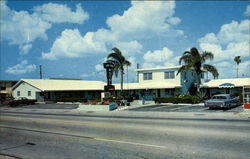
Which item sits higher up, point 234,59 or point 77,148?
point 234,59

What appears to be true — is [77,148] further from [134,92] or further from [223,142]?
[134,92]

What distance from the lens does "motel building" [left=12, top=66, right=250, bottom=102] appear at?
3900cm

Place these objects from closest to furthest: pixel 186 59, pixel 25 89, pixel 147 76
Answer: pixel 186 59 < pixel 147 76 < pixel 25 89

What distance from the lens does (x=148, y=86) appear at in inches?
1580

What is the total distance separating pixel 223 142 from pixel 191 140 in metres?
1.20

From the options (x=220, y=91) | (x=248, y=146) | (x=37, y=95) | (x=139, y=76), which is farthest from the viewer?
(x=37, y=95)

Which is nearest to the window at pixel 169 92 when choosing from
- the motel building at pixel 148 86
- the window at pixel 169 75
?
the motel building at pixel 148 86

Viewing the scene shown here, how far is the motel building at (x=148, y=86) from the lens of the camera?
39.0m

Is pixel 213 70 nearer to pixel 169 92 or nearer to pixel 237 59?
pixel 169 92

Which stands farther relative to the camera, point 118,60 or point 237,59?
point 237,59

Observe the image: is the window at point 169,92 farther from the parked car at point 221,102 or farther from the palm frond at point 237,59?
the palm frond at point 237,59

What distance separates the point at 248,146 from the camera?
26.3ft

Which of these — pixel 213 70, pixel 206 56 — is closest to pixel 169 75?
pixel 206 56

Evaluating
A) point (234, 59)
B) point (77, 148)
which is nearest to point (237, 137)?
point (77, 148)
